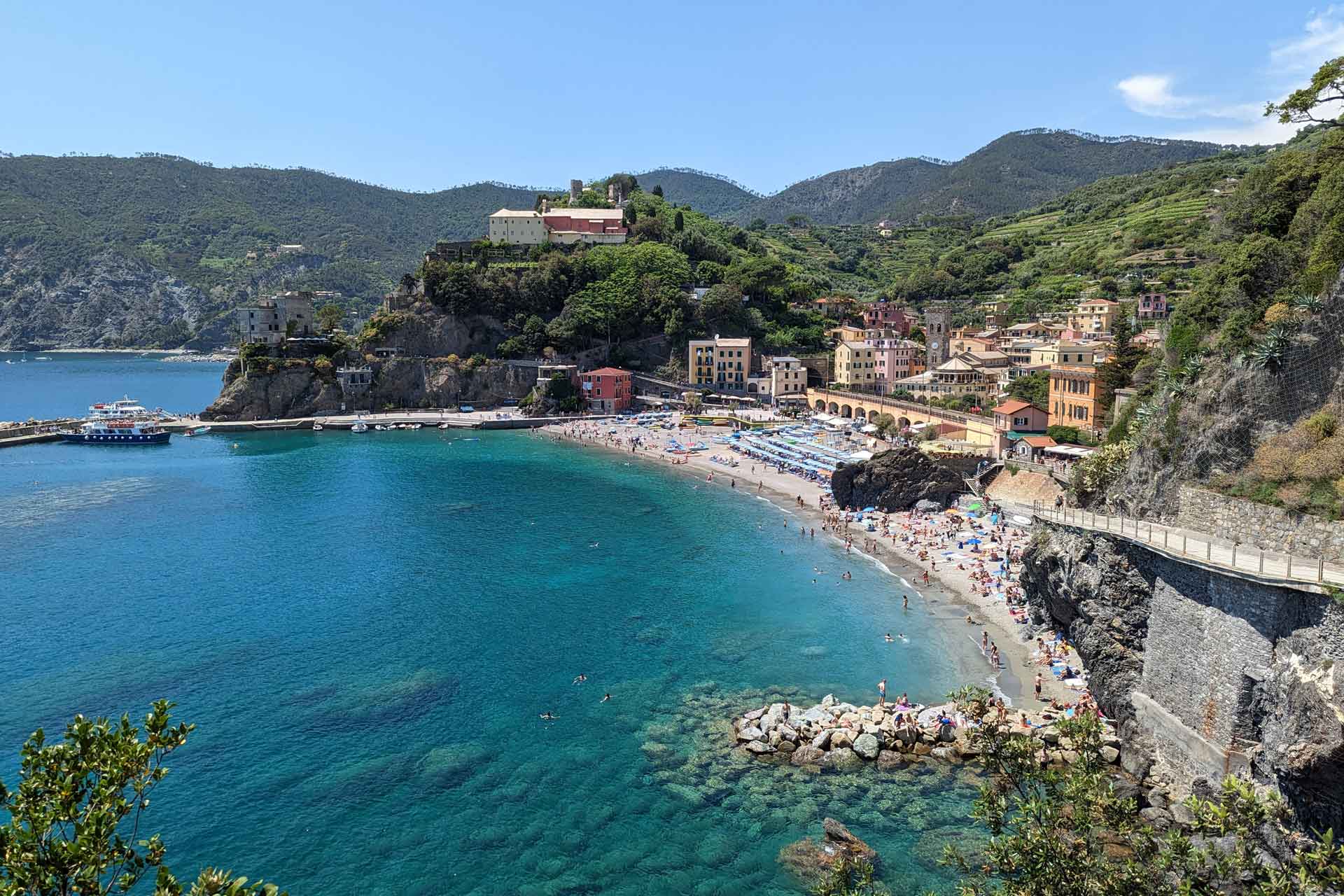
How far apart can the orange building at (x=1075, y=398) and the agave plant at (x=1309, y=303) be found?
22776mm

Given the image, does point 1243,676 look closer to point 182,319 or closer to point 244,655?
point 244,655

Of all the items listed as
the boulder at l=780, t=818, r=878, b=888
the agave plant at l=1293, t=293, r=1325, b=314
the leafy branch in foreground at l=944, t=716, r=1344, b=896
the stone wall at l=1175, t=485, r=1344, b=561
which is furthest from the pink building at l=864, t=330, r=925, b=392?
the leafy branch in foreground at l=944, t=716, r=1344, b=896

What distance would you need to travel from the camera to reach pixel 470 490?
163ft

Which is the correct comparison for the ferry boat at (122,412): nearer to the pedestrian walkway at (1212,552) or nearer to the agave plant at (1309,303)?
the pedestrian walkway at (1212,552)

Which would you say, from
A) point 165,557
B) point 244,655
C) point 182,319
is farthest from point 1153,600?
point 182,319

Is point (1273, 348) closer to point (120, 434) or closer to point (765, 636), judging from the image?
point (765, 636)

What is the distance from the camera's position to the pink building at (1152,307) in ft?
202

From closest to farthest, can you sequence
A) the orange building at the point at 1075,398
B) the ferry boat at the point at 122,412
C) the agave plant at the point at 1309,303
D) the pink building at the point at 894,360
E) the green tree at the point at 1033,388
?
the agave plant at the point at 1309,303
the orange building at the point at 1075,398
the green tree at the point at 1033,388
the pink building at the point at 894,360
the ferry boat at the point at 122,412

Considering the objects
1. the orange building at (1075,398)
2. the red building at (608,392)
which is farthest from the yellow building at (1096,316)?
the red building at (608,392)

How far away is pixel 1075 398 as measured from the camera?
1714 inches

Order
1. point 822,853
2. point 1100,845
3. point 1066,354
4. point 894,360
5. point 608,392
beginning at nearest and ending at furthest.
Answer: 1. point 1100,845
2. point 822,853
3. point 1066,354
4. point 894,360
5. point 608,392

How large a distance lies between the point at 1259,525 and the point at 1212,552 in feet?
5.05

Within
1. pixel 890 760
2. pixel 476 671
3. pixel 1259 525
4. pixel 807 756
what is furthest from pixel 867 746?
pixel 476 671

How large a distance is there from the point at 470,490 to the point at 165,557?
17.0 m
